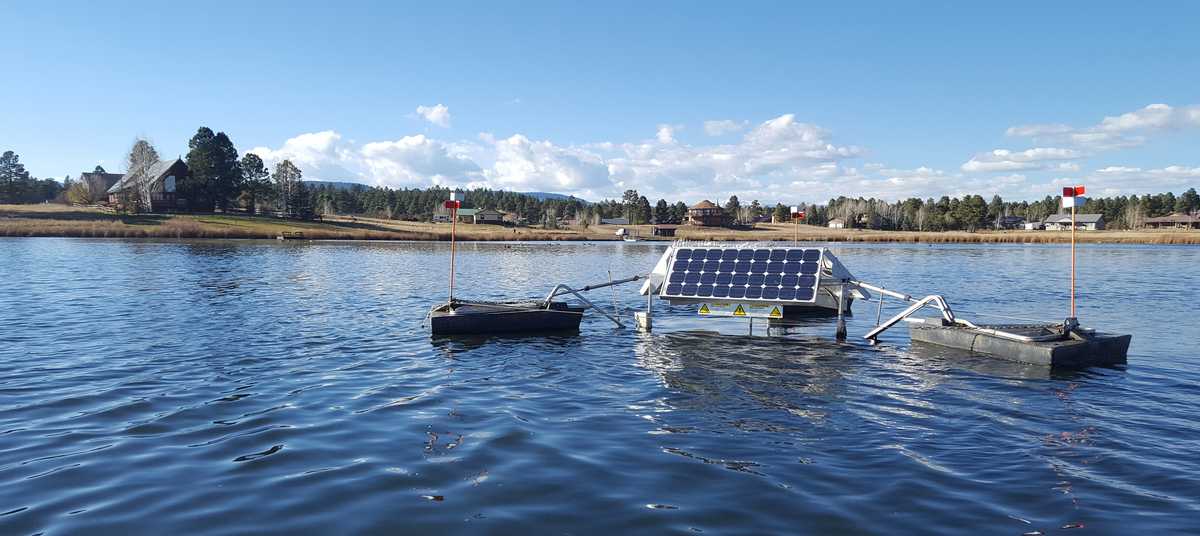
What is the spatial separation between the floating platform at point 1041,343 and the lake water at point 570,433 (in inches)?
15.0

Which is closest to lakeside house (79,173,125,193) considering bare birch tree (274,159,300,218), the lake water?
bare birch tree (274,159,300,218)

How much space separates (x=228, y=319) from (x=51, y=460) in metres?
13.7

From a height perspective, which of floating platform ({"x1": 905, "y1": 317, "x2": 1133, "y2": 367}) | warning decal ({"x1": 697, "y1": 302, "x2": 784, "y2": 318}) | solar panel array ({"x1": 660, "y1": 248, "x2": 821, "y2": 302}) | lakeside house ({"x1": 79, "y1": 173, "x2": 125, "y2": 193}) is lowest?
floating platform ({"x1": 905, "y1": 317, "x2": 1133, "y2": 367})

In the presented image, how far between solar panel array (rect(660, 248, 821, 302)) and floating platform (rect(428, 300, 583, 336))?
327cm

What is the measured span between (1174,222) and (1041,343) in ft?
736

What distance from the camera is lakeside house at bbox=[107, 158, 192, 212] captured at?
11362cm

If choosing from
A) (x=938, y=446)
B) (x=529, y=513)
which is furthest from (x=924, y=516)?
(x=529, y=513)

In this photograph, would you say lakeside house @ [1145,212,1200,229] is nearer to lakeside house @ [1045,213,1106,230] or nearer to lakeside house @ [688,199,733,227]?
lakeside house @ [1045,213,1106,230]

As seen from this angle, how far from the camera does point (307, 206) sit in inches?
4985

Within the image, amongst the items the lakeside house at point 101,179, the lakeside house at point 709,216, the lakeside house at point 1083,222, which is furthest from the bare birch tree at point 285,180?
the lakeside house at point 1083,222

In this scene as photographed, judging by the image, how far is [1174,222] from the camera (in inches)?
7156

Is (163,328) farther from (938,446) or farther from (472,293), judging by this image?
(938,446)

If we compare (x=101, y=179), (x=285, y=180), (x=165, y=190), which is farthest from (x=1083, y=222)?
(x=101, y=179)

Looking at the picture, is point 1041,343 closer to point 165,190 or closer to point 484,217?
point 165,190
